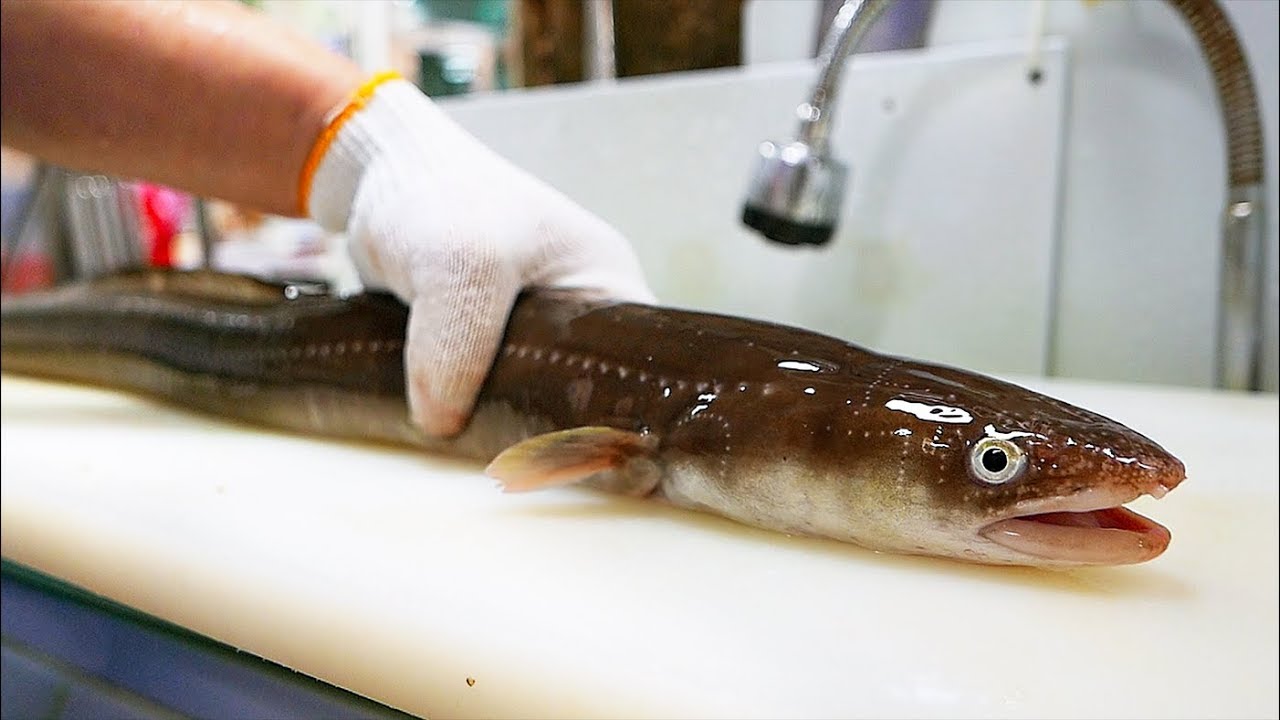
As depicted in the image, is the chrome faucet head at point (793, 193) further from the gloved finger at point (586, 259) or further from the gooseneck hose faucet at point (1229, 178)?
the gloved finger at point (586, 259)

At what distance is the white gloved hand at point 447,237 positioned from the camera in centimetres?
80

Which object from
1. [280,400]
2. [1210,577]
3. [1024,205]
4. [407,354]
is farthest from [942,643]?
[1024,205]

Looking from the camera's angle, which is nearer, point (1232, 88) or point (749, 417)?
point (749, 417)

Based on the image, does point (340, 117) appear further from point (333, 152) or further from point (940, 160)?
point (940, 160)

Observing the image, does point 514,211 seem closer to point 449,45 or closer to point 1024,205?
point 449,45

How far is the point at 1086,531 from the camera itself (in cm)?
49

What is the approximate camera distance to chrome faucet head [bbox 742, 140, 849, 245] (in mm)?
1053

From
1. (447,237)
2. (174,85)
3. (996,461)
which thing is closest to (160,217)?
(174,85)

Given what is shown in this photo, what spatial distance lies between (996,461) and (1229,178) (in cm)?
72

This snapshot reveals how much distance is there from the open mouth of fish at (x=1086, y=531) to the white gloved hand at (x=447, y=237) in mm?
446

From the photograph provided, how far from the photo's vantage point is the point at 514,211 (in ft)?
2.74

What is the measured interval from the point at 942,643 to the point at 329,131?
2.48 ft

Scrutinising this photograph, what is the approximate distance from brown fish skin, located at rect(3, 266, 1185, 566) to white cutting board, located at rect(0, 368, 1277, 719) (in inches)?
1.1

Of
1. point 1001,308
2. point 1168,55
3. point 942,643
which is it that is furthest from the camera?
point 1001,308
